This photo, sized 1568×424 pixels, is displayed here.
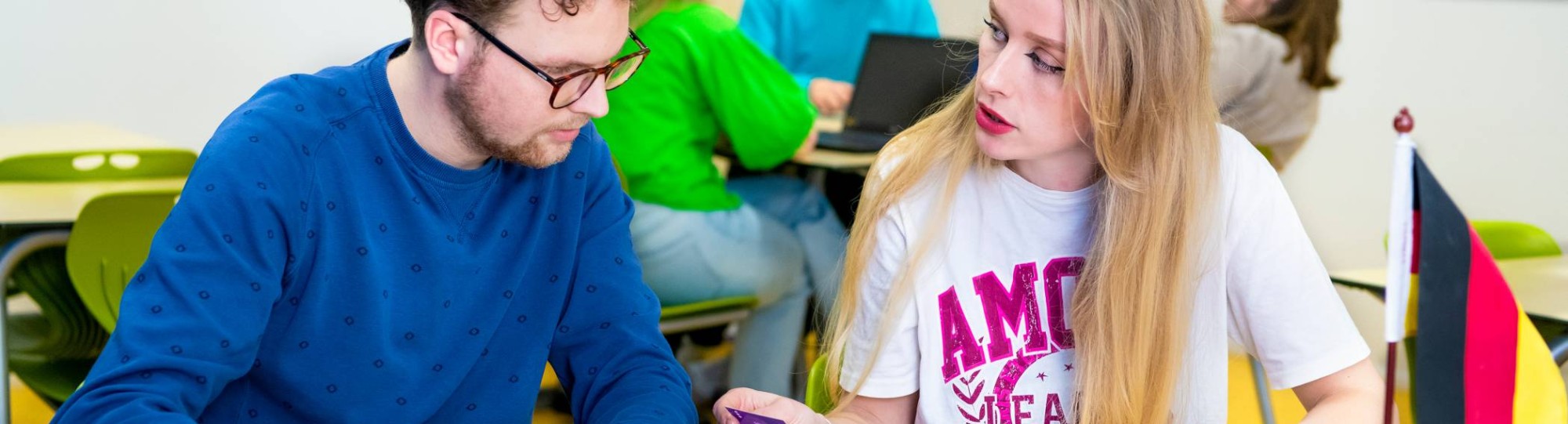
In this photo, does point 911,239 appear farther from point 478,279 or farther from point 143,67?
point 143,67

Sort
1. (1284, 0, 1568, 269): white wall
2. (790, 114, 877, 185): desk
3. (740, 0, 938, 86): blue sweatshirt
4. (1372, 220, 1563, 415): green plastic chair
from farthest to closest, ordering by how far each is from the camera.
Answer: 1. (740, 0, 938, 86): blue sweatshirt
2. (1284, 0, 1568, 269): white wall
3. (790, 114, 877, 185): desk
4. (1372, 220, 1563, 415): green plastic chair

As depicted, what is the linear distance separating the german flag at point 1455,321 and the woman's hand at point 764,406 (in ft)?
1.68

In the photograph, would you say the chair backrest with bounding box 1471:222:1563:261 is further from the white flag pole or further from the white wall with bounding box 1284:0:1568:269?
the white flag pole

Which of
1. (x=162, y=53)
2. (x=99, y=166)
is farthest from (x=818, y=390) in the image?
(x=162, y=53)

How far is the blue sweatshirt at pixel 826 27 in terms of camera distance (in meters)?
3.62

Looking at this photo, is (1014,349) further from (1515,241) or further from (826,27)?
(826,27)

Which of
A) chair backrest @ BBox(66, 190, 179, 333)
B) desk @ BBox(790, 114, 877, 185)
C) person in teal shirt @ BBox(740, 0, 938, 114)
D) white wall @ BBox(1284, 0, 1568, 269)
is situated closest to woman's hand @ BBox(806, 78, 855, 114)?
person in teal shirt @ BBox(740, 0, 938, 114)

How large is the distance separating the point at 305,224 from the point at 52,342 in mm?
1485

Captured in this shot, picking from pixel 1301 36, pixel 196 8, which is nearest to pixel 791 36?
pixel 1301 36

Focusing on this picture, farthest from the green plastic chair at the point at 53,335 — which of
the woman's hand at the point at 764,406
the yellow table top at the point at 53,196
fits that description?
the woman's hand at the point at 764,406

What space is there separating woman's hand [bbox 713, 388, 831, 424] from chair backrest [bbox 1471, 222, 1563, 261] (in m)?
2.02

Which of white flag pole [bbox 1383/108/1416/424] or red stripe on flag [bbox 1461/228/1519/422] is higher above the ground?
white flag pole [bbox 1383/108/1416/424]

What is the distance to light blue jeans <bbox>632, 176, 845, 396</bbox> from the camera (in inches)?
97.7

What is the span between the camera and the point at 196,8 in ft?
11.6
